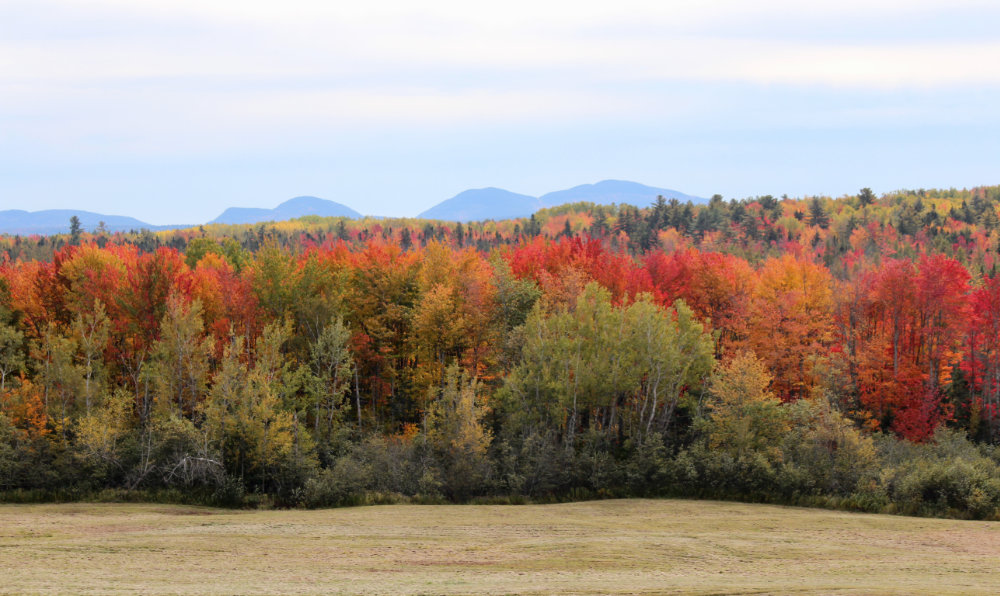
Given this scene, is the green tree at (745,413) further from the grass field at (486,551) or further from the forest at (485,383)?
the grass field at (486,551)

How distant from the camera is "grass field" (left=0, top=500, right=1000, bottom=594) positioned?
21438 mm

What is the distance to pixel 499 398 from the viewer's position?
50.4m

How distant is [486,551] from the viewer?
2705cm

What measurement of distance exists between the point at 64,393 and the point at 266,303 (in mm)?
13980

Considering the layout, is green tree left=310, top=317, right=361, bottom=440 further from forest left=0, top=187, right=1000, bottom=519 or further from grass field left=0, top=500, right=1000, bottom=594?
grass field left=0, top=500, right=1000, bottom=594

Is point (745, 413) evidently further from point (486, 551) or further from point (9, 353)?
point (9, 353)

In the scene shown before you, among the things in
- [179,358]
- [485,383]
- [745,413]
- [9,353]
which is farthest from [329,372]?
[745,413]

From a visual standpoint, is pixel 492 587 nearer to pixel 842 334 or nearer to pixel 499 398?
pixel 499 398

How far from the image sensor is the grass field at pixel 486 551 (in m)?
21.4

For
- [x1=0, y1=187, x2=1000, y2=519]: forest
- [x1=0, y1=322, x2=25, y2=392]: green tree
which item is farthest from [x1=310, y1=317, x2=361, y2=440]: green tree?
[x1=0, y1=322, x2=25, y2=392]: green tree

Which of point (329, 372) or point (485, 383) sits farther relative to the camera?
point (485, 383)

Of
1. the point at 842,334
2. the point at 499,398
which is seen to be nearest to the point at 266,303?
the point at 499,398

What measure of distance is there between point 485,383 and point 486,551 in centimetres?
2704

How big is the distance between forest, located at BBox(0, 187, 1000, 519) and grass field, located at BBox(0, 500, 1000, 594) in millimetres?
4437
